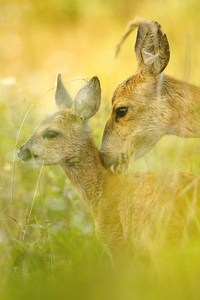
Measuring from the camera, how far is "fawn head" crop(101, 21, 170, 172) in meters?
6.35

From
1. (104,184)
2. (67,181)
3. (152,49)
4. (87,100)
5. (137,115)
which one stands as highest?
(152,49)

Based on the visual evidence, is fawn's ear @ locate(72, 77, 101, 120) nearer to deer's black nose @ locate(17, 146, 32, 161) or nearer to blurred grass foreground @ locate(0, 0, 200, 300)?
blurred grass foreground @ locate(0, 0, 200, 300)

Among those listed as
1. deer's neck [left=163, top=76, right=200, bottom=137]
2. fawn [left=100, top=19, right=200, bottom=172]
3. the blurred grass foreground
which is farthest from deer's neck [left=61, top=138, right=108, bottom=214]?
deer's neck [left=163, top=76, right=200, bottom=137]

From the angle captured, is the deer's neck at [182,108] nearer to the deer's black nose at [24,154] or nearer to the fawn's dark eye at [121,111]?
the fawn's dark eye at [121,111]

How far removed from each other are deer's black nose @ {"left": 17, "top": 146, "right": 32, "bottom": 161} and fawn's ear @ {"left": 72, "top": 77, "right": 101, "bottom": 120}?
0.46m

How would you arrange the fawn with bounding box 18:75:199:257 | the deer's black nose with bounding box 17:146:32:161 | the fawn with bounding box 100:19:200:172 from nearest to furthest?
the fawn with bounding box 18:75:199:257, the deer's black nose with bounding box 17:146:32:161, the fawn with bounding box 100:19:200:172

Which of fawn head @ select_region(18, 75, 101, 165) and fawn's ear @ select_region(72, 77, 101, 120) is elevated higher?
fawn's ear @ select_region(72, 77, 101, 120)

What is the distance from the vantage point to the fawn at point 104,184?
17.4 feet

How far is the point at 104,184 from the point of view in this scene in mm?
6152

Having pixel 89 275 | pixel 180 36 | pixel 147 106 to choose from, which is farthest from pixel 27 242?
pixel 180 36

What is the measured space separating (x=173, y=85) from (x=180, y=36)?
3.73 m

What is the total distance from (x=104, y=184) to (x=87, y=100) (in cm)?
55

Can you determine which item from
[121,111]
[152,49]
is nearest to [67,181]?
[121,111]

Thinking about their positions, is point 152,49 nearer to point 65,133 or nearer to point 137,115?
point 137,115
